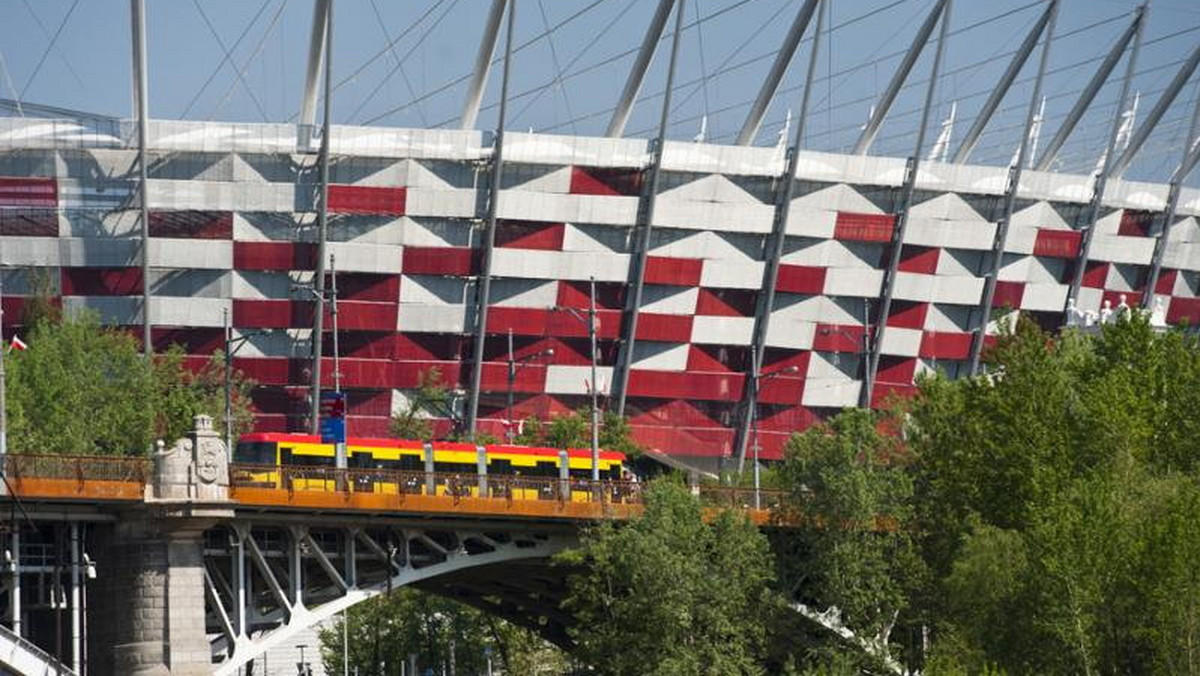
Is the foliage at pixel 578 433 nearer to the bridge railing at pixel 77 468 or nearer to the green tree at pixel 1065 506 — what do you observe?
the green tree at pixel 1065 506

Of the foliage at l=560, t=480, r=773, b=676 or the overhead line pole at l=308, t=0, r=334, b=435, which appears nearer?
the foliage at l=560, t=480, r=773, b=676

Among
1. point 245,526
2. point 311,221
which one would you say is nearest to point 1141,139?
point 311,221

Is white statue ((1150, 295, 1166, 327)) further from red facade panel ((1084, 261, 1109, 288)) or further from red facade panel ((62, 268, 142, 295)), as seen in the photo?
red facade panel ((62, 268, 142, 295))

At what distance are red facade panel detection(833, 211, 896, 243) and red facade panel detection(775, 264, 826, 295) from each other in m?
2.28

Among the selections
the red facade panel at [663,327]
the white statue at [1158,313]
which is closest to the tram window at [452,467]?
the red facade panel at [663,327]

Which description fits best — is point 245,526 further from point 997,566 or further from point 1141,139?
point 1141,139

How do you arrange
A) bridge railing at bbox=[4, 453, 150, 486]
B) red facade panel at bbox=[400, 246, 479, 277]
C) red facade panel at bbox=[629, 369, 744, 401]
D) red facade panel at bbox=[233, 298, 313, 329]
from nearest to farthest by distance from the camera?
bridge railing at bbox=[4, 453, 150, 486], red facade panel at bbox=[233, 298, 313, 329], red facade panel at bbox=[400, 246, 479, 277], red facade panel at bbox=[629, 369, 744, 401]

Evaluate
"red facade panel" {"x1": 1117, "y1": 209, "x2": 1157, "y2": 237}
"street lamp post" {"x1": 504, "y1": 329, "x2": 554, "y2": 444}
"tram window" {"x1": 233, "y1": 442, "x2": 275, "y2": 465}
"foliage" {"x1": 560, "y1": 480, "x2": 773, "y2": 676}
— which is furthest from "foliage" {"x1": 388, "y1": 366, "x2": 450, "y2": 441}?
"red facade panel" {"x1": 1117, "y1": 209, "x2": 1157, "y2": 237}

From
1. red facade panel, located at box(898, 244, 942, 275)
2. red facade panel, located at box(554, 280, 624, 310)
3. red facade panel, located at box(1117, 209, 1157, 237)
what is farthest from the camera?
red facade panel, located at box(1117, 209, 1157, 237)

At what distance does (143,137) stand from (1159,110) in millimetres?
59591

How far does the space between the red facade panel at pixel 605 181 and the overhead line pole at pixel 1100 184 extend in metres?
26.3

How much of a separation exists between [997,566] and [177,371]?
5268 cm

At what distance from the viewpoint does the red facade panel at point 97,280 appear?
403 feet

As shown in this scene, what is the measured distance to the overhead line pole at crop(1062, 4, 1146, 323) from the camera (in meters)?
136
